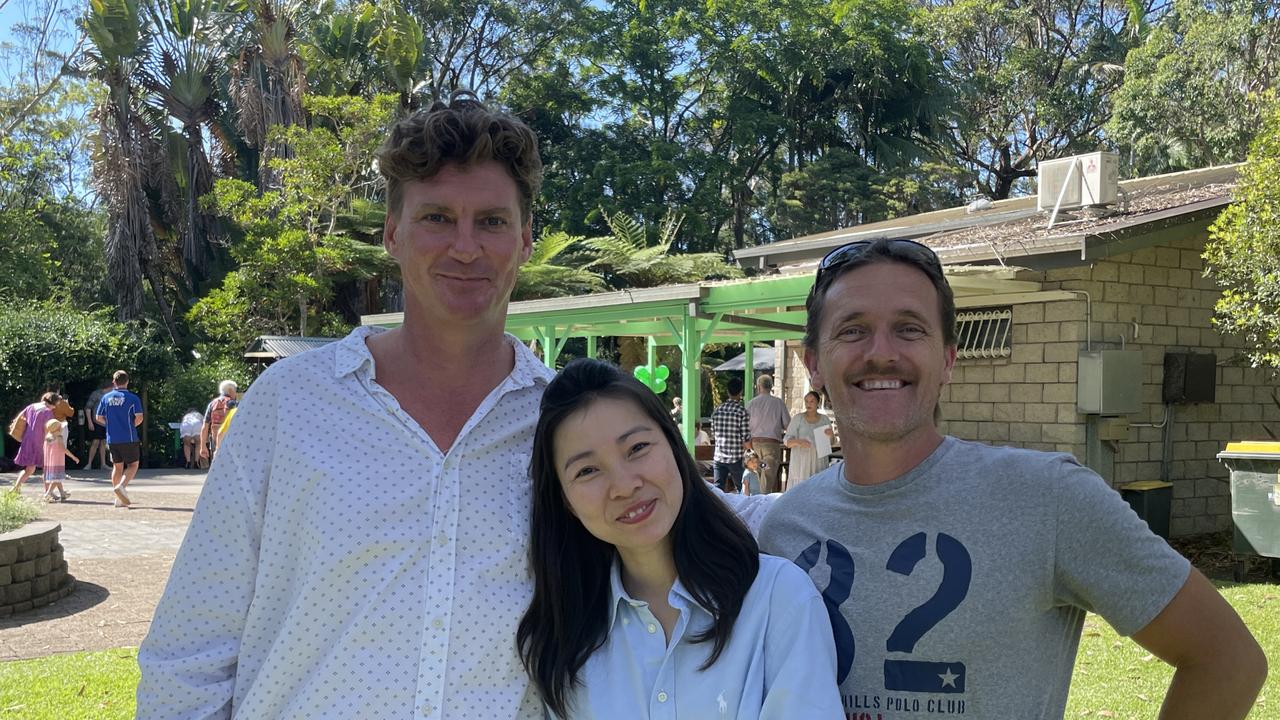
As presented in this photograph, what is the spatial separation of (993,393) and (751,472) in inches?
113

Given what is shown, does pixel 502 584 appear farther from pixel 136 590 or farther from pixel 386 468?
pixel 136 590

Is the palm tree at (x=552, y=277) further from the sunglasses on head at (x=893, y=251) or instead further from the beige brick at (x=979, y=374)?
the sunglasses on head at (x=893, y=251)

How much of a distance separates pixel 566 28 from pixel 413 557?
33741 millimetres

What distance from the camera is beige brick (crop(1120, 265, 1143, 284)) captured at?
10516 mm

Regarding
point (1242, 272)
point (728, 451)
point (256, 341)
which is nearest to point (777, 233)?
point (256, 341)

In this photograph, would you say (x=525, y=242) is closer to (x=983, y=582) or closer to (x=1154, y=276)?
(x=983, y=582)

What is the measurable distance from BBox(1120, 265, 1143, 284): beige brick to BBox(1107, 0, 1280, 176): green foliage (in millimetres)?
12965

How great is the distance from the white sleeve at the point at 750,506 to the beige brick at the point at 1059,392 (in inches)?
338

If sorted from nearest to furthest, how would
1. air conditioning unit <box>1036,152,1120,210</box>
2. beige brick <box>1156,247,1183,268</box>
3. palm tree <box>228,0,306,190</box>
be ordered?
1. air conditioning unit <box>1036,152,1120,210</box>
2. beige brick <box>1156,247,1183,268</box>
3. palm tree <box>228,0,306,190</box>

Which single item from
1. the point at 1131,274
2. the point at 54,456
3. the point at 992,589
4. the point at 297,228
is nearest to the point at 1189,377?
the point at 1131,274

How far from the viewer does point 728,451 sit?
12836 mm

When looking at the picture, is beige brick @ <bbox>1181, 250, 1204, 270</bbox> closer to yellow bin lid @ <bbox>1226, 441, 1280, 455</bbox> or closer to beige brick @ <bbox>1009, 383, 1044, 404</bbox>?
beige brick @ <bbox>1009, 383, 1044, 404</bbox>

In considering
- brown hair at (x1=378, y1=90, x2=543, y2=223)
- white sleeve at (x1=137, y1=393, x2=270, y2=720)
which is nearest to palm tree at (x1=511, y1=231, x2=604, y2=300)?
brown hair at (x1=378, y1=90, x2=543, y2=223)

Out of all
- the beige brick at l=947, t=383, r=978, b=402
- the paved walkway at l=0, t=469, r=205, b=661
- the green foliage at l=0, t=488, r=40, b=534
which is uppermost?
the beige brick at l=947, t=383, r=978, b=402
